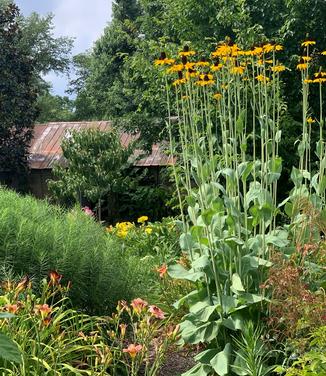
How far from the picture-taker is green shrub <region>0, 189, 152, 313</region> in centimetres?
381

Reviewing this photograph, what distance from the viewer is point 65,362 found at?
10.5ft

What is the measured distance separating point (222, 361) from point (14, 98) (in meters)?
14.2

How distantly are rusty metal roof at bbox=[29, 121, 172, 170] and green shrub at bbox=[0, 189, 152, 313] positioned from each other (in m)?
11.7

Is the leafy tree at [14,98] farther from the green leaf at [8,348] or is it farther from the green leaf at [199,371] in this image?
the green leaf at [8,348]

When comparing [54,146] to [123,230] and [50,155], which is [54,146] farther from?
[123,230]

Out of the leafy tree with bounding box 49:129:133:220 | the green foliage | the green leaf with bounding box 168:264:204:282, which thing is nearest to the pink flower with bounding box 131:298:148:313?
the green leaf with bounding box 168:264:204:282

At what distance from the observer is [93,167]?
1470 centimetres

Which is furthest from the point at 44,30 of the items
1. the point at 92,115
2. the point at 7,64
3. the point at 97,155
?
the point at 97,155

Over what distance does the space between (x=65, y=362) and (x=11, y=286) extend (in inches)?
20.8

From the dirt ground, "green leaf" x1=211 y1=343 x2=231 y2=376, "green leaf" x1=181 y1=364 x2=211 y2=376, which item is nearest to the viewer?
"green leaf" x1=211 y1=343 x2=231 y2=376

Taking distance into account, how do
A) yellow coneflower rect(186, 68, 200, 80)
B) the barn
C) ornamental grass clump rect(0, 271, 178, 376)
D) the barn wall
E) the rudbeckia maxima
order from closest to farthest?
ornamental grass clump rect(0, 271, 178, 376)
the rudbeckia maxima
yellow coneflower rect(186, 68, 200, 80)
the barn
the barn wall

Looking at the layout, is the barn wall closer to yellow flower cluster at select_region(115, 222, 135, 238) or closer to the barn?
the barn

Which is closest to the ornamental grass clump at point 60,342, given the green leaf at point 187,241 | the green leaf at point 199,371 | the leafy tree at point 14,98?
the green leaf at point 199,371

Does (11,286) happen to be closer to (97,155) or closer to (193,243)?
(193,243)
